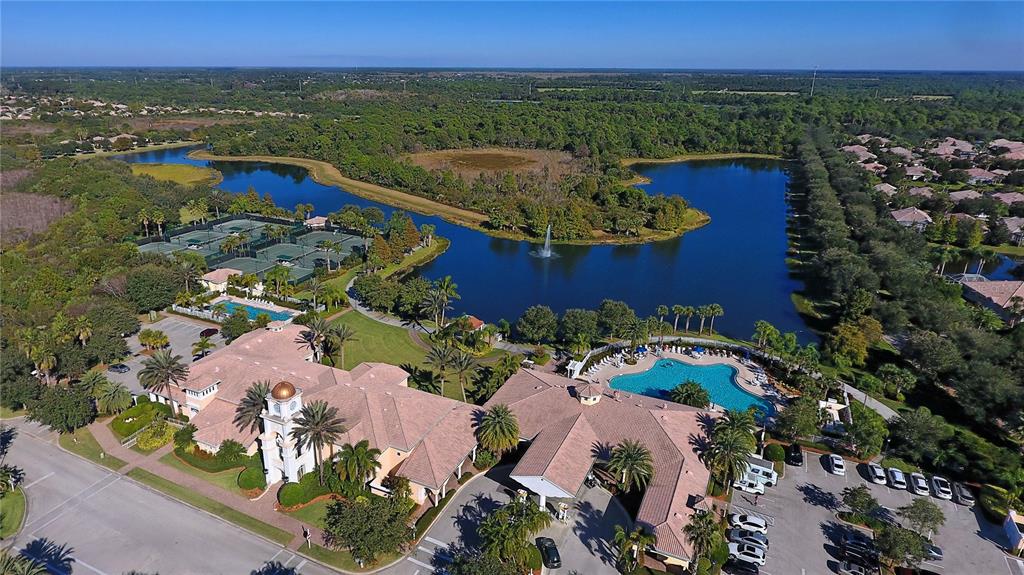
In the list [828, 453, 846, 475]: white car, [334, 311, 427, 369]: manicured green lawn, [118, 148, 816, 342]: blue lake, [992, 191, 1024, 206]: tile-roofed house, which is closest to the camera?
[828, 453, 846, 475]: white car

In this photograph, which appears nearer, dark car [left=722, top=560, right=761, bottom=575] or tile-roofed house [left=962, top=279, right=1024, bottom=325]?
dark car [left=722, top=560, right=761, bottom=575]

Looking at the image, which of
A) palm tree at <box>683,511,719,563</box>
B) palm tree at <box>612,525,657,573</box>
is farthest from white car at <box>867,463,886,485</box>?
palm tree at <box>612,525,657,573</box>

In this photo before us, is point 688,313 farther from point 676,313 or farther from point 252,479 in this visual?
point 252,479

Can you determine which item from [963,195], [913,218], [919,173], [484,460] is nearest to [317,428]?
[484,460]

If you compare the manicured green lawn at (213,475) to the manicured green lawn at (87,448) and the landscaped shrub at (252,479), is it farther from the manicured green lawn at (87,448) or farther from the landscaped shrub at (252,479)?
the manicured green lawn at (87,448)

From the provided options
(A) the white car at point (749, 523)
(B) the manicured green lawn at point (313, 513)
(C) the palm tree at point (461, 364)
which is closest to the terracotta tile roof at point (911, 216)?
(A) the white car at point (749, 523)

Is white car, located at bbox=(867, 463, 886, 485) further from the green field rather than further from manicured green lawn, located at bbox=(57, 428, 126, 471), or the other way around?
the green field

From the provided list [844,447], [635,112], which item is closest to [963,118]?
[635,112]
